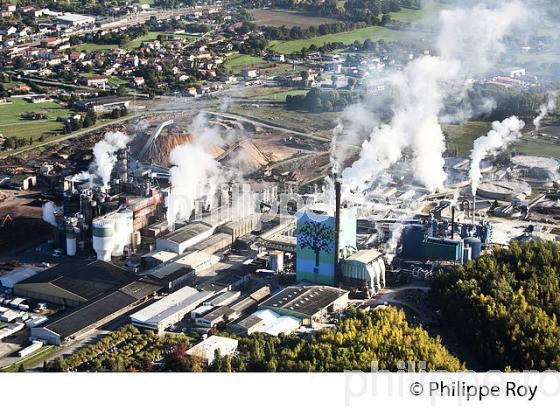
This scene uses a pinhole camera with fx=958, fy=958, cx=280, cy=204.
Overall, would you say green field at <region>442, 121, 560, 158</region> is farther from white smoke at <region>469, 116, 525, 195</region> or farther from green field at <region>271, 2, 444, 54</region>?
green field at <region>271, 2, 444, 54</region>

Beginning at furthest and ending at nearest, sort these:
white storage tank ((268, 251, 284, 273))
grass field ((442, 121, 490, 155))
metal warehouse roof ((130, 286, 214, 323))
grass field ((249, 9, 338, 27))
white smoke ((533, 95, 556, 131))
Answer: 1. grass field ((249, 9, 338, 27))
2. white smoke ((533, 95, 556, 131))
3. grass field ((442, 121, 490, 155))
4. white storage tank ((268, 251, 284, 273))
5. metal warehouse roof ((130, 286, 214, 323))

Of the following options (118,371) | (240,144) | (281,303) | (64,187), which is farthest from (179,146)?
(118,371)

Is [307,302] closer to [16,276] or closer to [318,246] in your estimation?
[318,246]

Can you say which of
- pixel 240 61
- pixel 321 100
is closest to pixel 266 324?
pixel 321 100

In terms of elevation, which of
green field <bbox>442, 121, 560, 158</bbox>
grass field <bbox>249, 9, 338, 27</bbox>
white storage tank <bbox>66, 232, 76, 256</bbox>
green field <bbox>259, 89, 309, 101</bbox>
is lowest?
white storage tank <bbox>66, 232, 76, 256</bbox>

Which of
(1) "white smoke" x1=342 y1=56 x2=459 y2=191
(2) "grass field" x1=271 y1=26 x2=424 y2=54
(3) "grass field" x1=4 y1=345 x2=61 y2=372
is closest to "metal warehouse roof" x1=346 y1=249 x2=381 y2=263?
(1) "white smoke" x1=342 y1=56 x2=459 y2=191

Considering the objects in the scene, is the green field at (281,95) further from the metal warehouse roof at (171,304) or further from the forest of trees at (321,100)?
the metal warehouse roof at (171,304)
